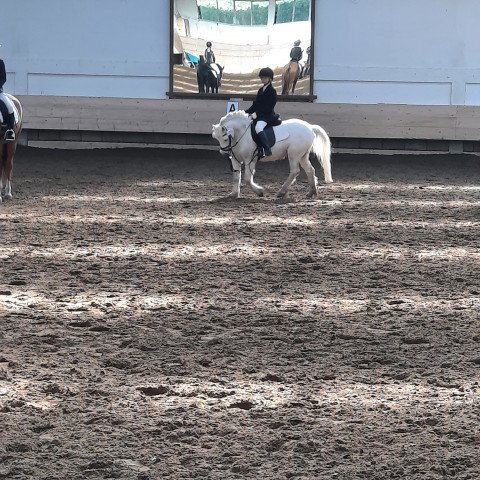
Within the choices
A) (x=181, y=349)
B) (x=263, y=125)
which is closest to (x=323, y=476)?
(x=181, y=349)

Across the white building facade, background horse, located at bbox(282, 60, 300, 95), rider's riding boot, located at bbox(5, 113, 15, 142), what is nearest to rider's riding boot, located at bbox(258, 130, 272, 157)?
rider's riding boot, located at bbox(5, 113, 15, 142)

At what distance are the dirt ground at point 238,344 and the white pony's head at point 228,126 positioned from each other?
104 centimetres

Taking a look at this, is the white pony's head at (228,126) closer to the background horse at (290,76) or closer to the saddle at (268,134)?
the saddle at (268,134)

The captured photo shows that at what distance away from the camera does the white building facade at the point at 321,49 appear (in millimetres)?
19547

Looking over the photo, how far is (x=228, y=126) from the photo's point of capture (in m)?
12.5

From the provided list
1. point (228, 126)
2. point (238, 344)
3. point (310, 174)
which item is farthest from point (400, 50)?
point (238, 344)

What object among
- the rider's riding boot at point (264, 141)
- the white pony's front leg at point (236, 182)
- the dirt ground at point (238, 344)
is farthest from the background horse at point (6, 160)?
the rider's riding boot at point (264, 141)

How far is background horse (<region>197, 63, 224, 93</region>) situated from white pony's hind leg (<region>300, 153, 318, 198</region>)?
6387 mm

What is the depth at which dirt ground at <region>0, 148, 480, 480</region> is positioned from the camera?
410 centimetres

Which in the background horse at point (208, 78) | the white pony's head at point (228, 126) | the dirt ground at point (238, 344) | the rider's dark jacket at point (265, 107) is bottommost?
the dirt ground at point (238, 344)

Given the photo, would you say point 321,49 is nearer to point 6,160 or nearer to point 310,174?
point 310,174

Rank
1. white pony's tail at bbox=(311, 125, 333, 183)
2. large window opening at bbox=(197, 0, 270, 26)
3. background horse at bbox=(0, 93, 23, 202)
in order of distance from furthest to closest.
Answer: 1. large window opening at bbox=(197, 0, 270, 26)
2. white pony's tail at bbox=(311, 125, 333, 183)
3. background horse at bbox=(0, 93, 23, 202)

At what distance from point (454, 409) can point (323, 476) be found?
100 centimetres

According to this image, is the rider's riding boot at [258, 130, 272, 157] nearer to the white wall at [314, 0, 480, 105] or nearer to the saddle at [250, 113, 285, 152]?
the saddle at [250, 113, 285, 152]
